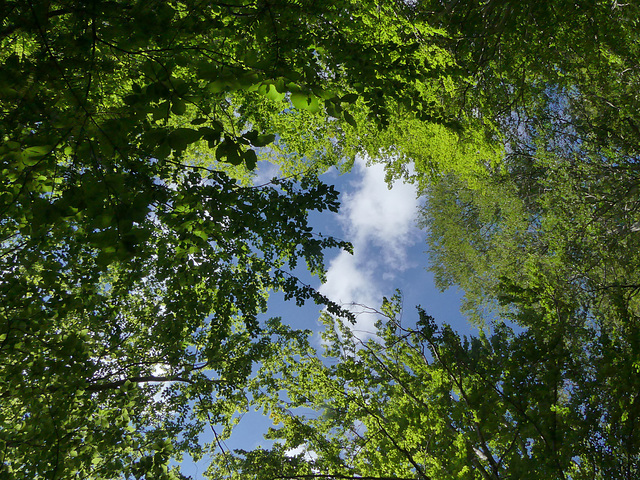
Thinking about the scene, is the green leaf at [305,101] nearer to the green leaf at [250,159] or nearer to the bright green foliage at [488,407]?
the green leaf at [250,159]

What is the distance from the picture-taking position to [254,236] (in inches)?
167

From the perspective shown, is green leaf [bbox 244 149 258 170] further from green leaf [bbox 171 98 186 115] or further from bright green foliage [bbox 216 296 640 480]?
bright green foliage [bbox 216 296 640 480]

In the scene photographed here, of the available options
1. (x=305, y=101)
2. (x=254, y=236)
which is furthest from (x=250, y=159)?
(x=254, y=236)

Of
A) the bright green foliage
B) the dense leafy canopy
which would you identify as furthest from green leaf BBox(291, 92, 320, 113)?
the bright green foliage

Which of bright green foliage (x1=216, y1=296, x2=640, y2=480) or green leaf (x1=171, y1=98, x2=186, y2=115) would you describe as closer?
green leaf (x1=171, y1=98, x2=186, y2=115)

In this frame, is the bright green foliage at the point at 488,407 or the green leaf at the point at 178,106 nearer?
the green leaf at the point at 178,106

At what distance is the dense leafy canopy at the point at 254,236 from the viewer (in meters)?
1.61

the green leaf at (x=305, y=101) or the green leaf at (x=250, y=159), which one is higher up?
the green leaf at (x=305, y=101)

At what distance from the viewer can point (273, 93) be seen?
1216 millimetres

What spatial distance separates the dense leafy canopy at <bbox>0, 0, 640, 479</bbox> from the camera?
5.28 ft

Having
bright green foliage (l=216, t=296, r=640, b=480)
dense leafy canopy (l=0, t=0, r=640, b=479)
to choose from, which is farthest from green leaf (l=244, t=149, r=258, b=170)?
bright green foliage (l=216, t=296, r=640, b=480)

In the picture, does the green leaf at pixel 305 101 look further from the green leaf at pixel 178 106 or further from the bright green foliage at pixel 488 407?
the bright green foliage at pixel 488 407

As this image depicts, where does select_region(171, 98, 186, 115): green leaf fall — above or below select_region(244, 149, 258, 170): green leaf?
above

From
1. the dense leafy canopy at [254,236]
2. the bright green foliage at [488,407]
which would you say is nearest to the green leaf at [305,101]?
the dense leafy canopy at [254,236]
